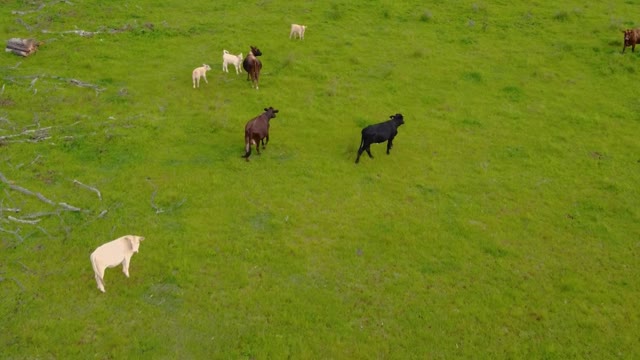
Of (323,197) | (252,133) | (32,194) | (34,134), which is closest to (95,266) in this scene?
(32,194)

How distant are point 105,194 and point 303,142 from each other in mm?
6632

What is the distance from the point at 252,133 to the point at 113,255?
633cm

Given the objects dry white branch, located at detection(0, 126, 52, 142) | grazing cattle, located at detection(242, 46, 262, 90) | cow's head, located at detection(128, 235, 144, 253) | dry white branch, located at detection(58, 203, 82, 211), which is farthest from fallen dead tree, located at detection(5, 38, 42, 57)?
cow's head, located at detection(128, 235, 144, 253)

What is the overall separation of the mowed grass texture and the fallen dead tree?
67 cm

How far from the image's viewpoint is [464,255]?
12.9 metres

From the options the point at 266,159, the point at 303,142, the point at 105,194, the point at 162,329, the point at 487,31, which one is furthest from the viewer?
the point at 487,31

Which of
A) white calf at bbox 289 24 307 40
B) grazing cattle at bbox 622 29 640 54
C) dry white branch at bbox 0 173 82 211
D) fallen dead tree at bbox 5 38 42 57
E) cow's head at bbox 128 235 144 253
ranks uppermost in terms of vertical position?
grazing cattle at bbox 622 29 640 54

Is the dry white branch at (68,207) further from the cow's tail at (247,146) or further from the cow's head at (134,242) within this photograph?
the cow's tail at (247,146)

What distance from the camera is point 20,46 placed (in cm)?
2308

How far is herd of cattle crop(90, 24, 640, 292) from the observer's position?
36.1 feet

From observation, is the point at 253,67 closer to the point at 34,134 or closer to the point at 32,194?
the point at 34,134

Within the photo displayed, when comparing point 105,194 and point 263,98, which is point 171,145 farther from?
point 263,98

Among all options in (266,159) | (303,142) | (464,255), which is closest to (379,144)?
(303,142)

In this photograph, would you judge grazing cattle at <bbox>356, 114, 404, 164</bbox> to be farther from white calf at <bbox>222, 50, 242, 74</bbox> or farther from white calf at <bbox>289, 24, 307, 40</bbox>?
white calf at <bbox>289, 24, 307, 40</bbox>
